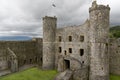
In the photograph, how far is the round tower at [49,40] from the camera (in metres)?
28.3

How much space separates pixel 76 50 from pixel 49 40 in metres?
6.04

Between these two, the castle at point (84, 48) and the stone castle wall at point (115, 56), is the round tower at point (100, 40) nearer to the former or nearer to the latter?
the castle at point (84, 48)

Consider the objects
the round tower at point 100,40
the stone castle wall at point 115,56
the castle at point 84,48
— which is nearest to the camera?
the round tower at point 100,40

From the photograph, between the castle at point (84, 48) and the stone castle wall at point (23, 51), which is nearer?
the castle at point (84, 48)

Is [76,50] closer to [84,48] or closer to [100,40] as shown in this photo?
[84,48]

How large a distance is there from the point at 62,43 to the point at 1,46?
1323 cm

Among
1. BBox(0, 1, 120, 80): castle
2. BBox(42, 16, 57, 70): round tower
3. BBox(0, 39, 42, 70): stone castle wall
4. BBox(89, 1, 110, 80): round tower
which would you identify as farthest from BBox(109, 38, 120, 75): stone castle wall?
BBox(0, 39, 42, 70): stone castle wall

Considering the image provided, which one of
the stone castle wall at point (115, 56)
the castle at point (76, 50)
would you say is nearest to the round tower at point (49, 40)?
the castle at point (76, 50)

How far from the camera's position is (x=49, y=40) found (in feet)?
93.8

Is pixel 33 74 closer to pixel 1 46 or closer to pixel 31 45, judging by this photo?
pixel 1 46

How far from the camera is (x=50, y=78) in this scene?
23391mm

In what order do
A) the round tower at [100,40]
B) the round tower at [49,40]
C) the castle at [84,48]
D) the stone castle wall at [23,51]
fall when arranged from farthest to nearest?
the stone castle wall at [23,51] < the round tower at [49,40] < the castle at [84,48] < the round tower at [100,40]

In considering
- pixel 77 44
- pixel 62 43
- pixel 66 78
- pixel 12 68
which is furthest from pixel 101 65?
pixel 12 68

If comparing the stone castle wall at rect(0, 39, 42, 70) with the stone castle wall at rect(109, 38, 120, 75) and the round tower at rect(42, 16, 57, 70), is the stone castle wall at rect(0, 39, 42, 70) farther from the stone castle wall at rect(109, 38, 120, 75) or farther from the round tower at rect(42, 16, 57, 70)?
the stone castle wall at rect(109, 38, 120, 75)
